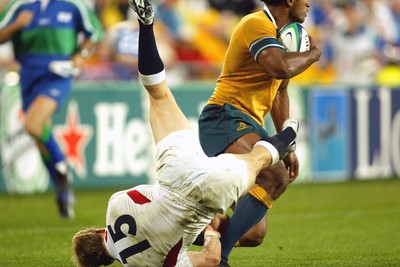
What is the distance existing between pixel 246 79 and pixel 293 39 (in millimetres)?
480

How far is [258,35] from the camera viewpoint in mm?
7297

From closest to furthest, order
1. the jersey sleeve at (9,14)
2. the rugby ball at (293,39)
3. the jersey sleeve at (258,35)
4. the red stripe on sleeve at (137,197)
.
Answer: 1. the red stripe on sleeve at (137,197)
2. the jersey sleeve at (258,35)
3. the rugby ball at (293,39)
4. the jersey sleeve at (9,14)

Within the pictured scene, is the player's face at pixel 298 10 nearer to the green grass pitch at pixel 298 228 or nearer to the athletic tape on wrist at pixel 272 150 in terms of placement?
the athletic tape on wrist at pixel 272 150

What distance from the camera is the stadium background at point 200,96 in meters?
14.1

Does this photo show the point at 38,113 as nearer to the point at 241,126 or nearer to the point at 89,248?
the point at 241,126

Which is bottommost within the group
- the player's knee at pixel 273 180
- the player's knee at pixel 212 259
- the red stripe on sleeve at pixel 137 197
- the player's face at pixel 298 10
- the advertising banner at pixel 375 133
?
the advertising banner at pixel 375 133

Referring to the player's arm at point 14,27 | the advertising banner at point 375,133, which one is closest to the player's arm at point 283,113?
the player's arm at point 14,27

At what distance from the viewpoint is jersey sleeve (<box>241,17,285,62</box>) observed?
7.20 metres

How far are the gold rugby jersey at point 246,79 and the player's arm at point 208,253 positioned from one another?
1.11 metres

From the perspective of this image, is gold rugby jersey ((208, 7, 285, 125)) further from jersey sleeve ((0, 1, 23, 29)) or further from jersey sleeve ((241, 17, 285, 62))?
jersey sleeve ((0, 1, 23, 29))

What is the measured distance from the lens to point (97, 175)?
14336 millimetres

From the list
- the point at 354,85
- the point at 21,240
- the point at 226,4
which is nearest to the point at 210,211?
the point at 21,240

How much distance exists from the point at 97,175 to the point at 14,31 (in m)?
3.38

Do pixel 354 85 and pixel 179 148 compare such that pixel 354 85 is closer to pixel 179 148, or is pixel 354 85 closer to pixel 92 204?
pixel 92 204
